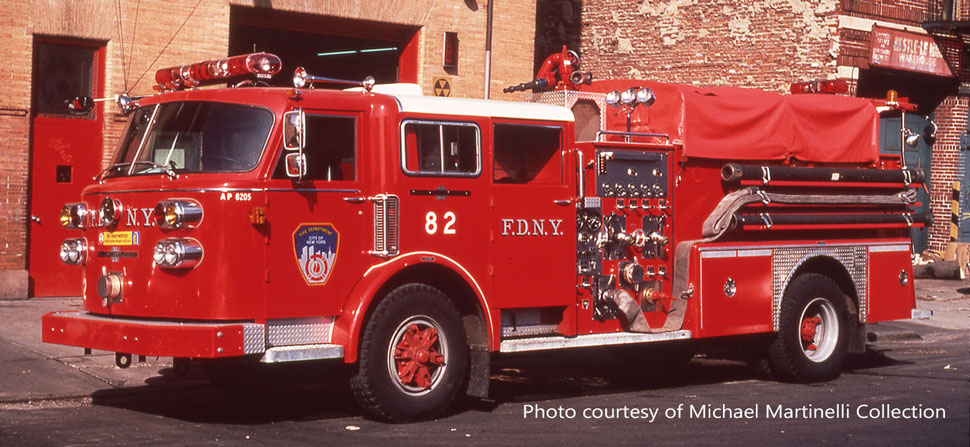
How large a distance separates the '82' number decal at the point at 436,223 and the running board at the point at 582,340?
0.98 meters

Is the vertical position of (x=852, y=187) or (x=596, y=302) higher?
(x=852, y=187)

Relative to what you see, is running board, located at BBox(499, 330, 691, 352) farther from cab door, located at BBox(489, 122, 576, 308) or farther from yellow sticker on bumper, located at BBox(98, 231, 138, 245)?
yellow sticker on bumper, located at BBox(98, 231, 138, 245)

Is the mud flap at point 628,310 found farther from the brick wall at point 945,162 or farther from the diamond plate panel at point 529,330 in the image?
the brick wall at point 945,162

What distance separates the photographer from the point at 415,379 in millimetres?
9391

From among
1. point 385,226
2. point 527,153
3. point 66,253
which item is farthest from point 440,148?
point 66,253

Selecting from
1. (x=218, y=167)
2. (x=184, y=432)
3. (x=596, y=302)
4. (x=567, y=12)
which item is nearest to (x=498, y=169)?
(x=596, y=302)

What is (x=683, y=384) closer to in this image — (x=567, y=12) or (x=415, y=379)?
(x=415, y=379)

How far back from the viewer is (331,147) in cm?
929

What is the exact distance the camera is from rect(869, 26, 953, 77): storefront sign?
23438mm

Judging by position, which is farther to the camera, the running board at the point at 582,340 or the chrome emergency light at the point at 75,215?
the running board at the point at 582,340

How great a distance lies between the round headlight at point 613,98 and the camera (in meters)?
11.0


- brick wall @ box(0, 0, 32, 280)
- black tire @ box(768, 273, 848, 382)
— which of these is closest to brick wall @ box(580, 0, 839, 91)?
black tire @ box(768, 273, 848, 382)

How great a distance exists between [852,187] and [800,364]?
1.83 metres

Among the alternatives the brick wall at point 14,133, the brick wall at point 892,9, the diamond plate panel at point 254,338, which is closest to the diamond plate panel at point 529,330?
the diamond plate panel at point 254,338
